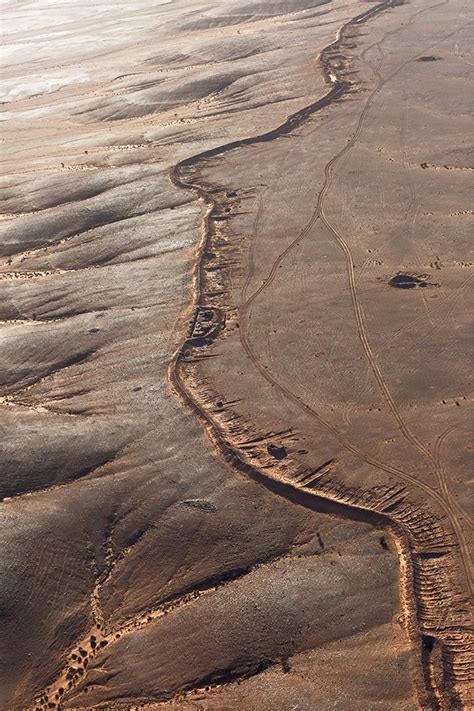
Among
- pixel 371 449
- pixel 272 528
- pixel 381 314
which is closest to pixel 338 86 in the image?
pixel 381 314

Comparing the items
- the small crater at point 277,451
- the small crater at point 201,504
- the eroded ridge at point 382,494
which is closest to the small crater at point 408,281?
the eroded ridge at point 382,494

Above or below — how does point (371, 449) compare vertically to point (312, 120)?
below

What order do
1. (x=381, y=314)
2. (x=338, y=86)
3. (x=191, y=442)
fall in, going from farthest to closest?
1. (x=338, y=86)
2. (x=381, y=314)
3. (x=191, y=442)

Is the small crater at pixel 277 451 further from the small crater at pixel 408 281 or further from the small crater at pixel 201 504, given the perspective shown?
the small crater at pixel 408 281

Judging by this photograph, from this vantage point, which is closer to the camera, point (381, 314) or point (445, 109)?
point (381, 314)

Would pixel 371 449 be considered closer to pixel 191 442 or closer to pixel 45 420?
pixel 191 442
